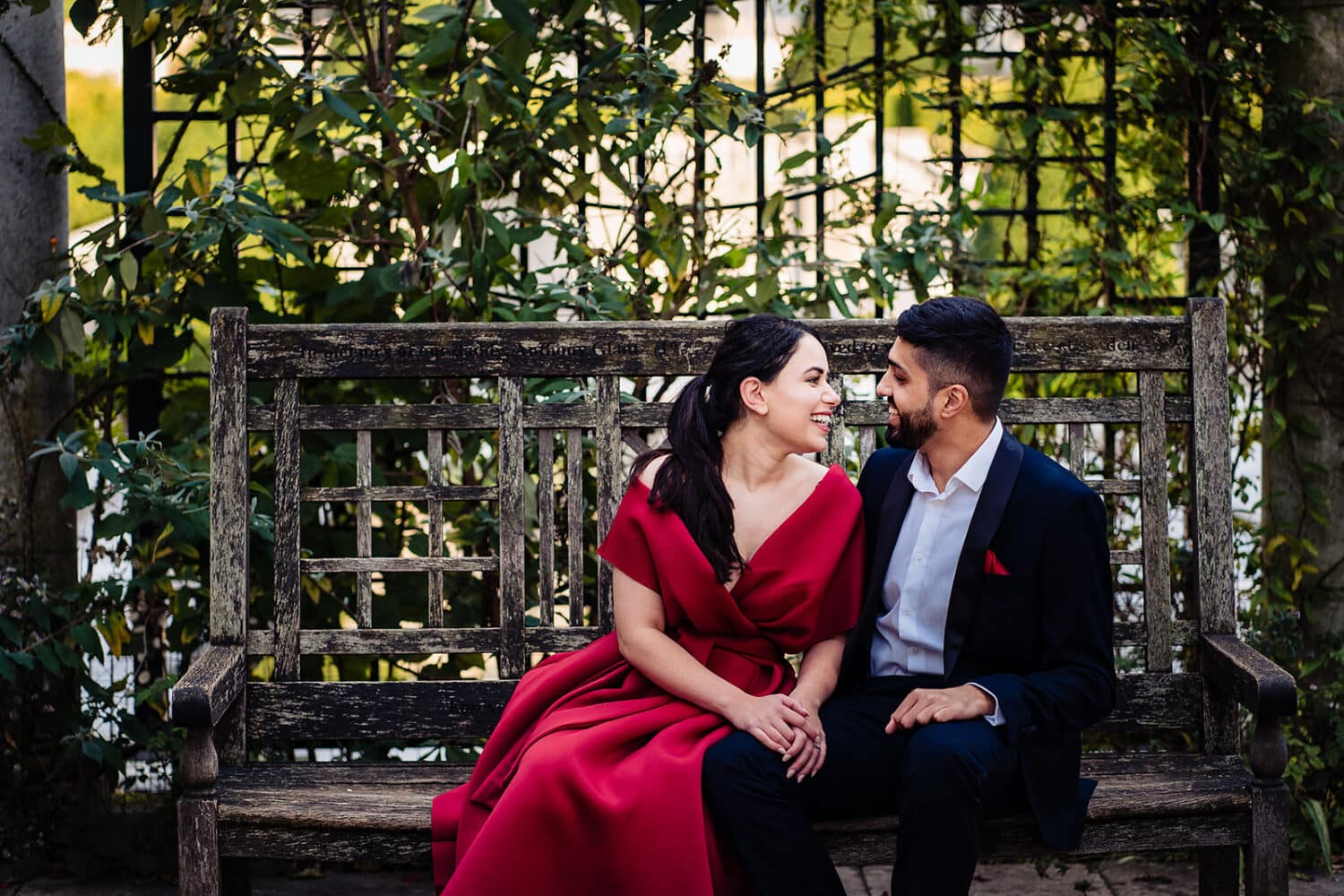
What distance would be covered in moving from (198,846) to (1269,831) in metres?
2.20

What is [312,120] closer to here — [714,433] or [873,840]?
[714,433]

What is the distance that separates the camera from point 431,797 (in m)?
2.98

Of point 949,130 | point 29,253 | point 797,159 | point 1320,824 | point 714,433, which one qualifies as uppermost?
point 949,130

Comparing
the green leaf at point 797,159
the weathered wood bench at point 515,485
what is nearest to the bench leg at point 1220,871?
the weathered wood bench at point 515,485

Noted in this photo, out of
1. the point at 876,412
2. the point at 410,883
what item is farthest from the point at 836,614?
the point at 410,883

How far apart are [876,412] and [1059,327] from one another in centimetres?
48

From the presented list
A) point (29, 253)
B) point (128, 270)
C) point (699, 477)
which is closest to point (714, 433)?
point (699, 477)

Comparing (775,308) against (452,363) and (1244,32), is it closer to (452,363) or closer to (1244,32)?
(452,363)

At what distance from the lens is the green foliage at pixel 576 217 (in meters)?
3.80

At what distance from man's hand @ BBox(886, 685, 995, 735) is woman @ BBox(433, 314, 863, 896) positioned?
0.18 m

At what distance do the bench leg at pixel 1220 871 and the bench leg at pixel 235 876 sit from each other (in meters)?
2.22

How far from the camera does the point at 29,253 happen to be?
4.18 m

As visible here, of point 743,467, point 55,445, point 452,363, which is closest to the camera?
point 743,467

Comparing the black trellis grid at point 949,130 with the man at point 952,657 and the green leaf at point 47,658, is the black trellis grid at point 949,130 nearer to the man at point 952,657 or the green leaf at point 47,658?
the green leaf at point 47,658
